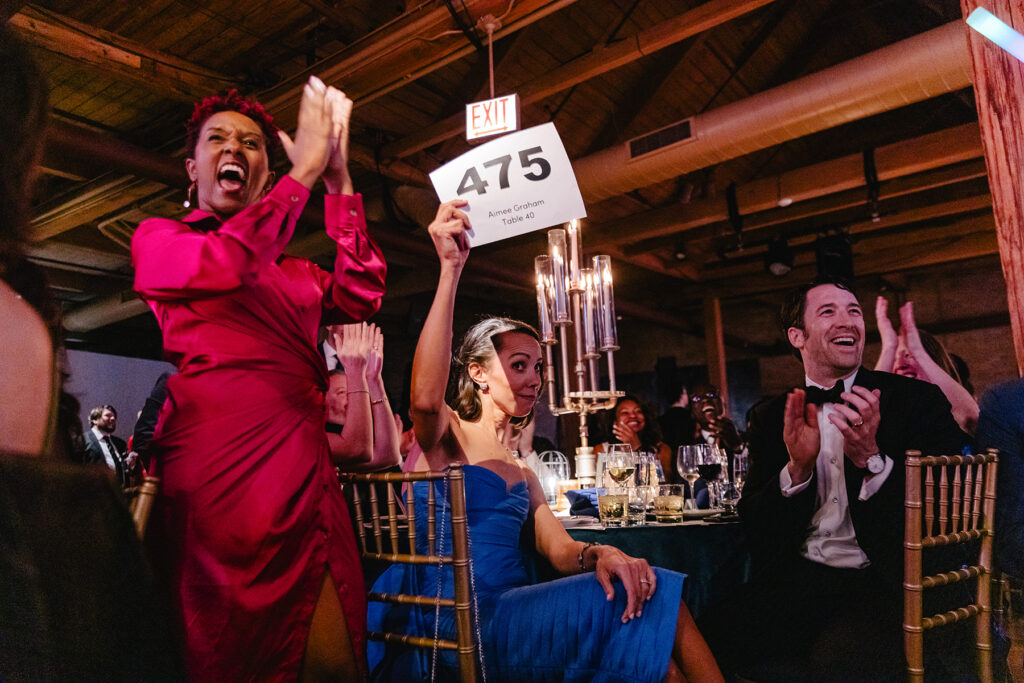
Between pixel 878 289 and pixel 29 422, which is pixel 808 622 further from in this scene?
pixel 878 289

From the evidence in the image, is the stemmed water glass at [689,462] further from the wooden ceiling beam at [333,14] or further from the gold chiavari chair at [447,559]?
the wooden ceiling beam at [333,14]

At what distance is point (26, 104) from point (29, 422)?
325 mm

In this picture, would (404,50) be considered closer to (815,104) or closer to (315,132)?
(815,104)

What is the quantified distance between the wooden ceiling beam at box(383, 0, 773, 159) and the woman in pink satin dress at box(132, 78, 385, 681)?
3339 mm

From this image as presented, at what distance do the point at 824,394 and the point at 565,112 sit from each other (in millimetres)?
4833

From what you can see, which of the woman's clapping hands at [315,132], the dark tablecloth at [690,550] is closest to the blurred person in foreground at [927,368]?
the dark tablecloth at [690,550]

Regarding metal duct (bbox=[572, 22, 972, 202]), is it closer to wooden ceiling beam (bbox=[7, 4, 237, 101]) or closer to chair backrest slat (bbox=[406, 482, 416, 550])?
wooden ceiling beam (bbox=[7, 4, 237, 101])

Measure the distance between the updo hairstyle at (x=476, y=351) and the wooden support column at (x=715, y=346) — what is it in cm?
824

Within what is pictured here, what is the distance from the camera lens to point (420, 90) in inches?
214

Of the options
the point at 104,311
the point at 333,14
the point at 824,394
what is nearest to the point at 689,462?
the point at 824,394

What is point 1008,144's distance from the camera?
75.6 inches

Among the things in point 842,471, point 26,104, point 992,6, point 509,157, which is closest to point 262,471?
point 26,104

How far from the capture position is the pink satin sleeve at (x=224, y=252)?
106 centimetres

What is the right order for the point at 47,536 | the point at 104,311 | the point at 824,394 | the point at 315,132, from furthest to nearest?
the point at 104,311 → the point at 824,394 → the point at 315,132 → the point at 47,536
